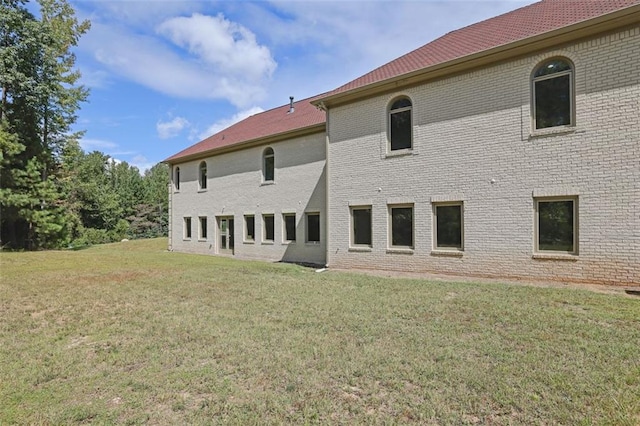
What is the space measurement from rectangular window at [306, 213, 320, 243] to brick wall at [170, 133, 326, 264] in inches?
8.8

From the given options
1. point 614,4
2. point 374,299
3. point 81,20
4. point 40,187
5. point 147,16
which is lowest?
point 374,299

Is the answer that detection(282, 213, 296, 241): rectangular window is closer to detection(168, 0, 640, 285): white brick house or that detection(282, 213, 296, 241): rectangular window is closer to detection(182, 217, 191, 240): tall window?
detection(168, 0, 640, 285): white brick house

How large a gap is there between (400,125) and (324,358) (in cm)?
943

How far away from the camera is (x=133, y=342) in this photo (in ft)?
16.3

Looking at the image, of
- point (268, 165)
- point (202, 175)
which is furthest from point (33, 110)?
point (268, 165)

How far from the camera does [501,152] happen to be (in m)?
9.85

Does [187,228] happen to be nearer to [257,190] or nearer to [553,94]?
[257,190]

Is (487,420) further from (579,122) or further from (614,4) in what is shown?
(614,4)

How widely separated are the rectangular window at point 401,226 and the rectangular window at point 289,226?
563 cm

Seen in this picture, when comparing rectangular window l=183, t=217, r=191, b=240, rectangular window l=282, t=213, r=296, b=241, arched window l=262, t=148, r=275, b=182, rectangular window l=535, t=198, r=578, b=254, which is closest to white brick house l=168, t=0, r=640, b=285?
rectangular window l=535, t=198, r=578, b=254

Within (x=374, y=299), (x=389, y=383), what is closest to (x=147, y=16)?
(x=374, y=299)

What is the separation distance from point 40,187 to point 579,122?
25.2 metres

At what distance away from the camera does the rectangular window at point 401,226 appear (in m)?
11.7

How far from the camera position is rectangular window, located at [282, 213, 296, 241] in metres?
16.4
